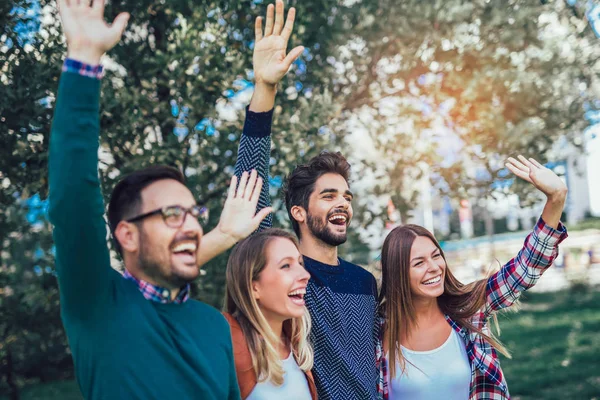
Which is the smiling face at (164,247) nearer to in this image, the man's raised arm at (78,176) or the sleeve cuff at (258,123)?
the man's raised arm at (78,176)

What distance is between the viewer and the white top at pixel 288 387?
2799 millimetres

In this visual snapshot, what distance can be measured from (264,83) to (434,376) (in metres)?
1.74

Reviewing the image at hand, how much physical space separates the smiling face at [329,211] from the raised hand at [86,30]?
182 cm

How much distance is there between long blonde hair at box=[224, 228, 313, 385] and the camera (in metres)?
2.85

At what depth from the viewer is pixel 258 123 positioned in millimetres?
3303

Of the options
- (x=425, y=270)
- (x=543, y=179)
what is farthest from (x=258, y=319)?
(x=543, y=179)

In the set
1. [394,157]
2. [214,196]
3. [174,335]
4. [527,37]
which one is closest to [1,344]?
[214,196]

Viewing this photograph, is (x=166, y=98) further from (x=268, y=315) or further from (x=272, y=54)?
(x=268, y=315)

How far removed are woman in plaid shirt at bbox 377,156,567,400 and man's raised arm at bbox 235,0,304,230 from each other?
3.14ft

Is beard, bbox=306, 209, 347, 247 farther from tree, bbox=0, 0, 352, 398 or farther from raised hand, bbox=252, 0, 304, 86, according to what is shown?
tree, bbox=0, 0, 352, 398

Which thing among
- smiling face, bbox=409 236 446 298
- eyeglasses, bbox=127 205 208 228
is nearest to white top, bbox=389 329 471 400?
smiling face, bbox=409 236 446 298

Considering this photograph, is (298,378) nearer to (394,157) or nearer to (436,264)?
(436,264)

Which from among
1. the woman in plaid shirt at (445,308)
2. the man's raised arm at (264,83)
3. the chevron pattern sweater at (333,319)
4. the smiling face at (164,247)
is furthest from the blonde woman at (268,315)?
the smiling face at (164,247)

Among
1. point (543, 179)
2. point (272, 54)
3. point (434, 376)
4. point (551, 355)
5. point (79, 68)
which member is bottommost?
point (551, 355)
